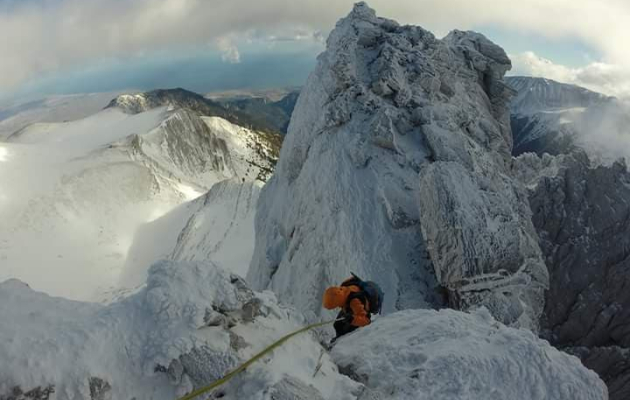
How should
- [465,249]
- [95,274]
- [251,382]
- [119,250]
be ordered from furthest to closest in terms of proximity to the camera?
[119,250] < [95,274] < [465,249] < [251,382]

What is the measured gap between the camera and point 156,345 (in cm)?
573

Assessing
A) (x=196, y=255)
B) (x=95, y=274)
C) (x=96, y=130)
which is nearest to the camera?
(x=196, y=255)

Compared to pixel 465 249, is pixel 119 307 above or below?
above

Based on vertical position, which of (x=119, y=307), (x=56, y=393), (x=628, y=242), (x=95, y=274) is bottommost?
(x=95, y=274)

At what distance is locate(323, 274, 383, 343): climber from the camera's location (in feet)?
30.3

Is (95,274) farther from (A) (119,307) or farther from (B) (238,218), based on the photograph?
(A) (119,307)

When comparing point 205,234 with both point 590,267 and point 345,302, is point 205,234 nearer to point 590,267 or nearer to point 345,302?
point 590,267

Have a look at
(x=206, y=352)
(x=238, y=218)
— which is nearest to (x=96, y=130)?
(x=238, y=218)

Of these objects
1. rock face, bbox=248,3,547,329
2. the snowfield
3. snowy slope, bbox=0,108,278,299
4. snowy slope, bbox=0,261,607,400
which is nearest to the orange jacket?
the snowfield

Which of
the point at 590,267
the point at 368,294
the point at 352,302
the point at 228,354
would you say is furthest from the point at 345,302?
the point at 590,267

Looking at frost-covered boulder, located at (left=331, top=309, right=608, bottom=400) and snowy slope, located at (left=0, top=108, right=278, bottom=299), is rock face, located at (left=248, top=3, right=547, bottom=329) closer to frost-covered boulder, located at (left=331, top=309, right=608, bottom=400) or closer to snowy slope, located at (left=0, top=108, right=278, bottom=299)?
frost-covered boulder, located at (left=331, top=309, right=608, bottom=400)

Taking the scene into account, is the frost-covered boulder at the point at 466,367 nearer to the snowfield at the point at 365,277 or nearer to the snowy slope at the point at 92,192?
the snowfield at the point at 365,277

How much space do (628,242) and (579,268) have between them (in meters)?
3.35

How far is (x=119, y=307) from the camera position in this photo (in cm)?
614
